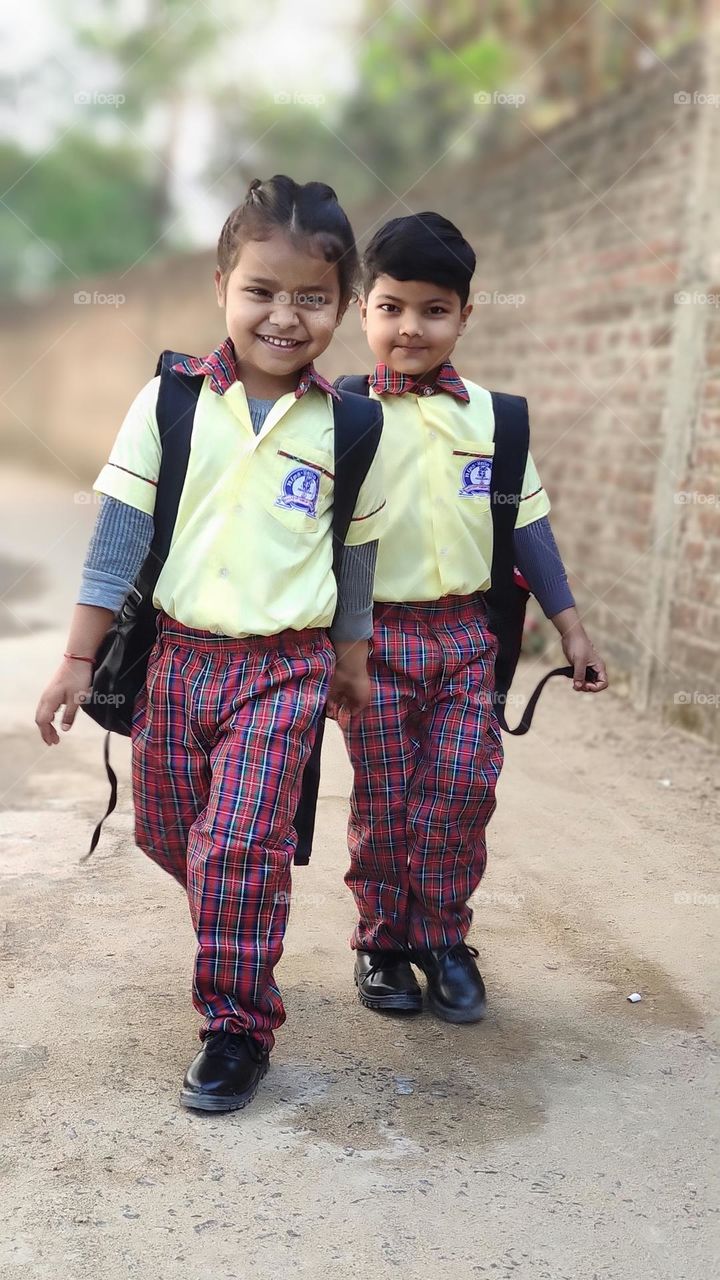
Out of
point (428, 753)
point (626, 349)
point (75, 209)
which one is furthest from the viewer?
point (75, 209)

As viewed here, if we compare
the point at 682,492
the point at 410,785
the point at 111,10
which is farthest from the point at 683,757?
the point at 111,10

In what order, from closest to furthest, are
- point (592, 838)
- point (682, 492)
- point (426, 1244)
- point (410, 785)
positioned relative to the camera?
point (426, 1244) < point (410, 785) < point (592, 838) < point (682, 492)

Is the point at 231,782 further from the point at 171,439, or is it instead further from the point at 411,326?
the point at 411,326

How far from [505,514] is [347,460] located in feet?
1.25

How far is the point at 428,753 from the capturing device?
2.55m

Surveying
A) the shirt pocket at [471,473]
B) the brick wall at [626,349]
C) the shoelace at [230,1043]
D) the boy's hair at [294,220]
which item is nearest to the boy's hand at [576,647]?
the shirt pocket at [471,473]

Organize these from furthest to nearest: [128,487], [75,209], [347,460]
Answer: [75,209] < [347,460] < [128,487]

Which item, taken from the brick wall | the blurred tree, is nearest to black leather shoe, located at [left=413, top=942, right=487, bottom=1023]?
Result: the brick wall

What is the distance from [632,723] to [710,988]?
2.31 metres

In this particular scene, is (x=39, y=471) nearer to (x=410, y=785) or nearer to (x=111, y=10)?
(x=111, y=10)

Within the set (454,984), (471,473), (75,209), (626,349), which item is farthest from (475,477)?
(75,209)

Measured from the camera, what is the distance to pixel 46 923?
9.73 feet

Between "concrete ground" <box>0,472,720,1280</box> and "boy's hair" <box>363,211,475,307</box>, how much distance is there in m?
1.37

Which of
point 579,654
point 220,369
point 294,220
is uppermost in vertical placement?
point 294,220
